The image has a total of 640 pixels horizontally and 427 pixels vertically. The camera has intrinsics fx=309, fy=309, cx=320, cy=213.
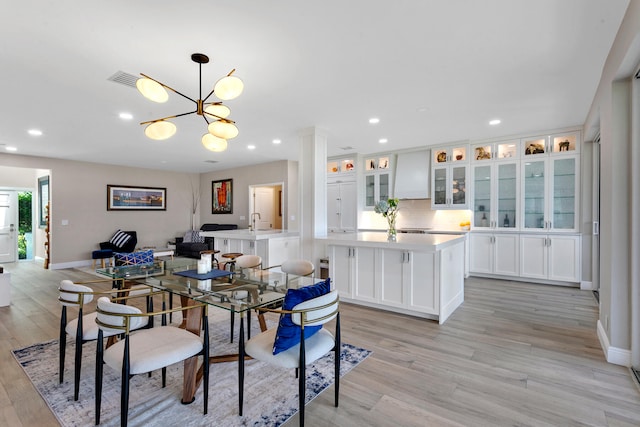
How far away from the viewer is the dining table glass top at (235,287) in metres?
2.07

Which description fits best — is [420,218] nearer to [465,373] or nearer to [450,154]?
[450,154]

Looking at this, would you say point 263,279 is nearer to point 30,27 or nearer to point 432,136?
point 30,27

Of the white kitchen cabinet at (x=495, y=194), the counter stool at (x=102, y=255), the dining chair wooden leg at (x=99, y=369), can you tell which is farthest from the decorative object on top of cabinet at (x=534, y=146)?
the counter stool at (x=102, y=255)

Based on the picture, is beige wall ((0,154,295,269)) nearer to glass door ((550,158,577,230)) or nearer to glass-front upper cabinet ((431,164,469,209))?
glass-front upper cabinet ((431,164,469,209))

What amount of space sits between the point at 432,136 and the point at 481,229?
200cm

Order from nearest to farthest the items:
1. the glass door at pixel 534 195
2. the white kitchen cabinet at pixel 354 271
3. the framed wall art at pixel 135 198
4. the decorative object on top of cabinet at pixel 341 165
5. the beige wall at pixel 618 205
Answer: the beige wall at pixel 618 205
the white kitchen cabinet at pixel 354 271
the glass door at pixel 534 195
the decorative object on top of cabinet at pixel 341 165
the framed wall art at pixel 135 198

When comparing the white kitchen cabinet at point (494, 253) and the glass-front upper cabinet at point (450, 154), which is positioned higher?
the glass-front upper cabinet at point (450, 154)

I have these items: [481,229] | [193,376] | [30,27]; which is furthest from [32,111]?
[481,229]

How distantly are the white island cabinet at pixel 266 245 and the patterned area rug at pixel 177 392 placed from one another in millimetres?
2412

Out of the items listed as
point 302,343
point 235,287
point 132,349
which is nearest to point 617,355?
point 302,343

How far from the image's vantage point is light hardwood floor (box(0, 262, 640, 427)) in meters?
1.94

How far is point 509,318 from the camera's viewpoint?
3695 mm

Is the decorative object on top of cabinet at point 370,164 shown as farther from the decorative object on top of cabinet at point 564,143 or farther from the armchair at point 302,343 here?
the armchair at point 302,343

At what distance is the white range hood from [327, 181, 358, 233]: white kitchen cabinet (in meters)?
1.00
